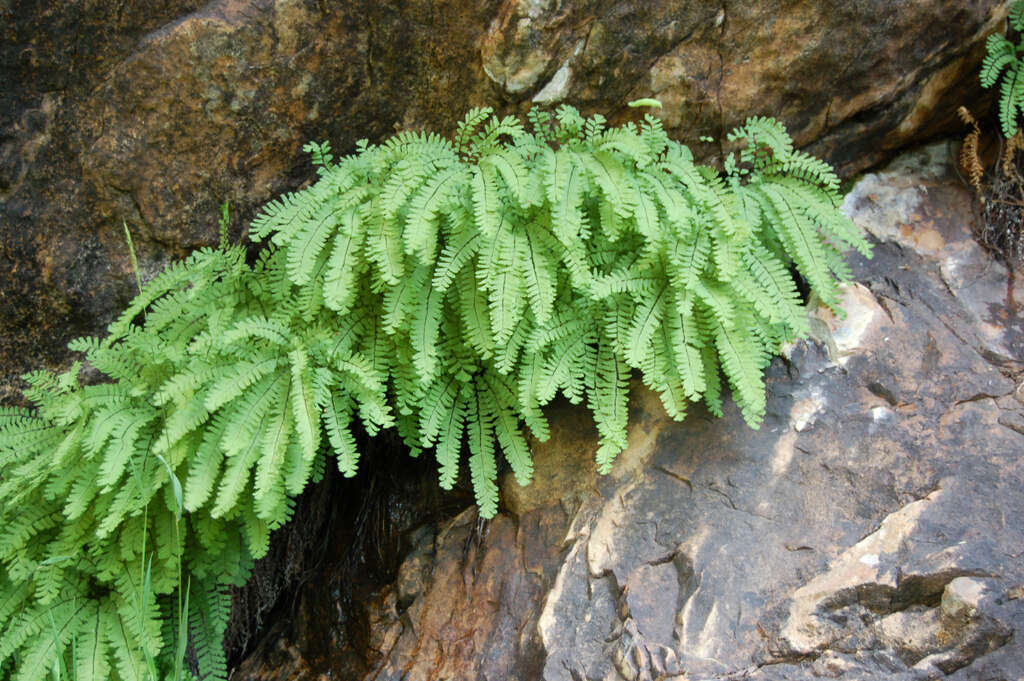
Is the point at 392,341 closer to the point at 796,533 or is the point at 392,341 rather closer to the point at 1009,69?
the point at 796,533

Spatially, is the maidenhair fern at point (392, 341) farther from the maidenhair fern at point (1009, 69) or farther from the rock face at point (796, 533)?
the maidenhair fern at point (1009, 69)

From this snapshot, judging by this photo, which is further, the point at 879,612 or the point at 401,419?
the point at 401,419

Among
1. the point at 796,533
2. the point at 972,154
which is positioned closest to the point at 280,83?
the point at 796,533

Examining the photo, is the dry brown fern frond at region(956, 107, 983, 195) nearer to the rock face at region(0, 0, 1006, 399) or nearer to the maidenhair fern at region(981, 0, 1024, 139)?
the maidenhair fern at region(981, 0, 1024, 139)

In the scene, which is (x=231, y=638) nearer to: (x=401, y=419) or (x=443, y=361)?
(x=401, y=419)

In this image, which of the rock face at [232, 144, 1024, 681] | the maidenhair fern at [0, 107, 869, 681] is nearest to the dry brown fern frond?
the rock face at [232, 144, 1024, 681]

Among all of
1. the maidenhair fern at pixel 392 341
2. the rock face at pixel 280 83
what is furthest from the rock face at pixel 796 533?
the rock face at pixel 280 83

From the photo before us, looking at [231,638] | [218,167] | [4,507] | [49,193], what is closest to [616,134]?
[218,167]
